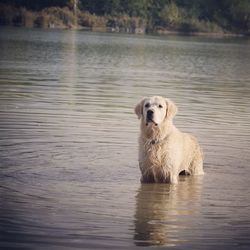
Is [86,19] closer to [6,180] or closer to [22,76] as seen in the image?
[22,76]

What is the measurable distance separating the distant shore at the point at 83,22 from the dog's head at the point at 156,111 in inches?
4271

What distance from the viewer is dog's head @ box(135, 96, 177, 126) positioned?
1261 centimetres

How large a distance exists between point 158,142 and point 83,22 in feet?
395

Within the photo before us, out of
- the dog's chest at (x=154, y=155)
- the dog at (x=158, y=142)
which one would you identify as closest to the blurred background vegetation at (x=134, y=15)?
the dog at (x=158, y=142)

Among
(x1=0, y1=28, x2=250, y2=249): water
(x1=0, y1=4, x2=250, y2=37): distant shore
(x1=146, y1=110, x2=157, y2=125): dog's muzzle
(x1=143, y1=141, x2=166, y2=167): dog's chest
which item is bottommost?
(x1=0, y1=4, x2=250, y2=37): distant shore

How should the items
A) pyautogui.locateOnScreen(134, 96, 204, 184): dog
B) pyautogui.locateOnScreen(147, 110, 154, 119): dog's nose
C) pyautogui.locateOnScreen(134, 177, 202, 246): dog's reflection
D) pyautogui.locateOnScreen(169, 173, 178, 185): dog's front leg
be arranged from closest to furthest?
pyautogui.locateOnScreen(134, 177, 202, 246): dog's reflection < pyautogui.locateOnScreen(147, 110, 154, 119): dog's nose < pyautogui.locateOnScreen(134, 96, 204, 184): dog < pyautogui.locateOnScreen(169, 173, 178, 185): dog's front leg

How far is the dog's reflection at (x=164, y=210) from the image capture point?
9.63 metres

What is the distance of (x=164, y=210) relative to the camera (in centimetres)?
1127

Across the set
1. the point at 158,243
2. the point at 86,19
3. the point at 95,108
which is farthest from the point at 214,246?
the point at 86,19

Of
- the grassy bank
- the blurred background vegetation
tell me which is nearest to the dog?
the blurred background vegetation

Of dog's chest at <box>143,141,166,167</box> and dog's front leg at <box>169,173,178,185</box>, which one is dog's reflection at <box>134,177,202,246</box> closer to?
dog's front leg at <box>169,173,178,185</box>

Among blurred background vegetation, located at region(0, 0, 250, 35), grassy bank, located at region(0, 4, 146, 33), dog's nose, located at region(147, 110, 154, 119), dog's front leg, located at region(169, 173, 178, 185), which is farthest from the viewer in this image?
blurred background vegetation, located at region(0, 0, 250, 35)

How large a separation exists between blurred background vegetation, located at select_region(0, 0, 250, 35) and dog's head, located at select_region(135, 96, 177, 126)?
4271 inches

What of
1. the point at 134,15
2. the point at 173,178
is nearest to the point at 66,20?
the point at 134,15
